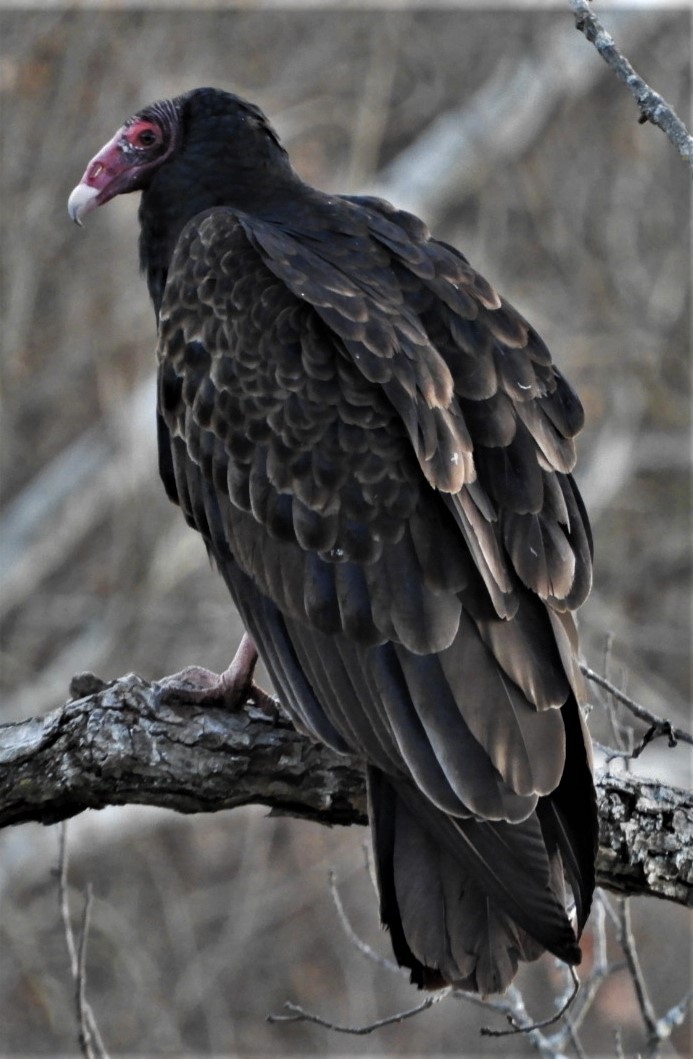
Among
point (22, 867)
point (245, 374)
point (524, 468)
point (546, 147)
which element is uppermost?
point (546, 147)

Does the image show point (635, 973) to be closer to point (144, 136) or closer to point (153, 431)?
point (144, 136)

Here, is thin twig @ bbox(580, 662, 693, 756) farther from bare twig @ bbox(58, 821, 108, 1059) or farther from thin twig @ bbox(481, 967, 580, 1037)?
bare twig @ bbox(58, 821, 108, 1059)

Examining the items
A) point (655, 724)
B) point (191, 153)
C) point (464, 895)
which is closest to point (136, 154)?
point (191, 153)

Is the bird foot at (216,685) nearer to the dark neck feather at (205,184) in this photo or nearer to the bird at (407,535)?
the bird at (407,535)

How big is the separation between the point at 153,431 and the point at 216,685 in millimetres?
4941

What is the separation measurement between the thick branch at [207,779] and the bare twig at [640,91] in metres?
1.30

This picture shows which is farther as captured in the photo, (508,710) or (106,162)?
(106,162)

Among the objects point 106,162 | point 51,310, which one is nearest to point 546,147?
point 51,310

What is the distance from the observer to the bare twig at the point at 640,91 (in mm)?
2830

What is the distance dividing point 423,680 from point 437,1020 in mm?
6772

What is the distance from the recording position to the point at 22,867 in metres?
7.56

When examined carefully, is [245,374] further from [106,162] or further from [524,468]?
[106,162]

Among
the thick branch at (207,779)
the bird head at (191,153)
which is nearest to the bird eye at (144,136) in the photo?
the bird head at (191,153)

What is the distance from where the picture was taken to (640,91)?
2.88m
